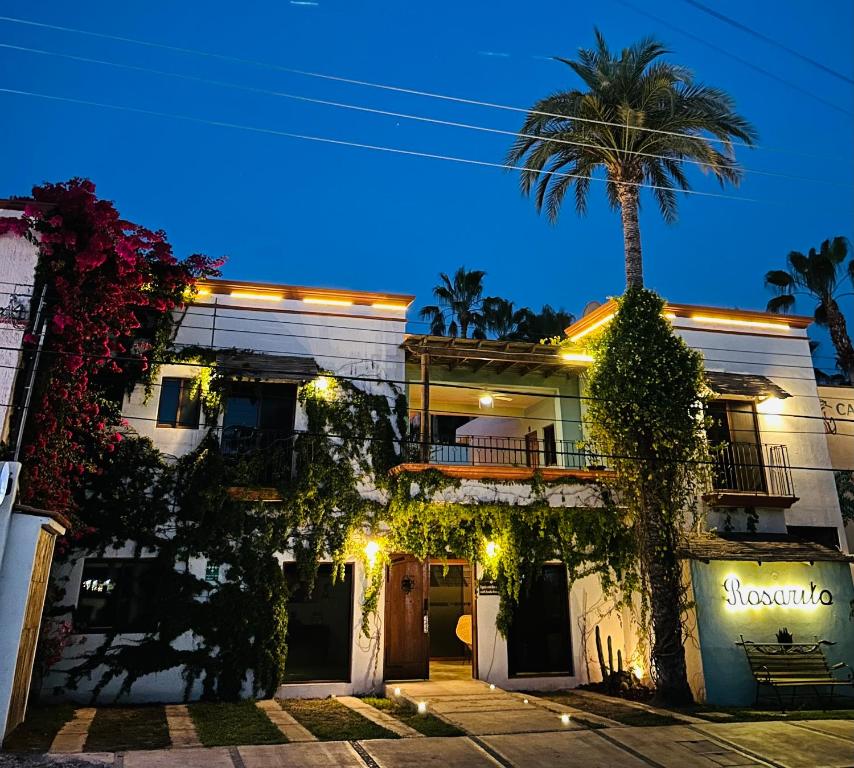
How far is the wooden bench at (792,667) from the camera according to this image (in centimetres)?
1054

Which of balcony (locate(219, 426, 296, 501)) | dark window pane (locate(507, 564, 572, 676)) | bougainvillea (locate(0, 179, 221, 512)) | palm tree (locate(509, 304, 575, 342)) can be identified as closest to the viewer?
bougainvillea (locate(0, 179, 221, 512))

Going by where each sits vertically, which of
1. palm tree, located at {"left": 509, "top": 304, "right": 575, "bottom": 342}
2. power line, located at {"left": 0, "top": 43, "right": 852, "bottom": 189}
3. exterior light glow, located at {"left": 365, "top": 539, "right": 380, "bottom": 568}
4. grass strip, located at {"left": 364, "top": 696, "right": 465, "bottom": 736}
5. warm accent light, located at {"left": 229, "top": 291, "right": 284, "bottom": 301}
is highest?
palm tree, located at {"left": 509, "top": 304, "right": 575, "bottom": 342}

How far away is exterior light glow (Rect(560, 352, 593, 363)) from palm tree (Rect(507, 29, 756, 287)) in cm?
195

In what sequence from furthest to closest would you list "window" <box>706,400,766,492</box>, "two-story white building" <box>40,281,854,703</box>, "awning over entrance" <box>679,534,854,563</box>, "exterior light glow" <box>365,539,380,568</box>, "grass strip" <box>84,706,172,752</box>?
1. "window" <box>706,400,766,492</box>
2. "exterior light glow" <box>365,539,380,568</box>
3. "two-story white building" <box>40,281,854,703</box>
4. "awning over entrance" <box>679,534,854,563</box>
5. "grass strip" <box>84,706,172,752</box>

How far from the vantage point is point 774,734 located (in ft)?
28.2

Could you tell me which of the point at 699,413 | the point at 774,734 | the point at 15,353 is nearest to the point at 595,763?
the point at 774,734

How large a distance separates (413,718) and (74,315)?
758cm

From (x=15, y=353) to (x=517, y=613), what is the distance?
9.58 metres

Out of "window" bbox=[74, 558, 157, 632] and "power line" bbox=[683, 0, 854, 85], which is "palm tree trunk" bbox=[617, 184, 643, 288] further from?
"window" bbox=[74, 558, 157, 632]

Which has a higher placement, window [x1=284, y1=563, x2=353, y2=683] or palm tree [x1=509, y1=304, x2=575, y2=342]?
palm tree [x1=509, y1=304, x2=575, y2=342]

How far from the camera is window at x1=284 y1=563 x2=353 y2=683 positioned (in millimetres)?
11719

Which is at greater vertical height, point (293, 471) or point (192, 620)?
point (293, 471)

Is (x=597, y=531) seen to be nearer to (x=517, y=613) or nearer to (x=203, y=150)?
(x=517, y=613)

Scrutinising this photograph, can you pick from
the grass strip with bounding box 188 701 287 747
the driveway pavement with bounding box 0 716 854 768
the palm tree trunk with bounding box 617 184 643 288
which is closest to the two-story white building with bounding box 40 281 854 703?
the grass strip with bounding box 188 701 287 747
